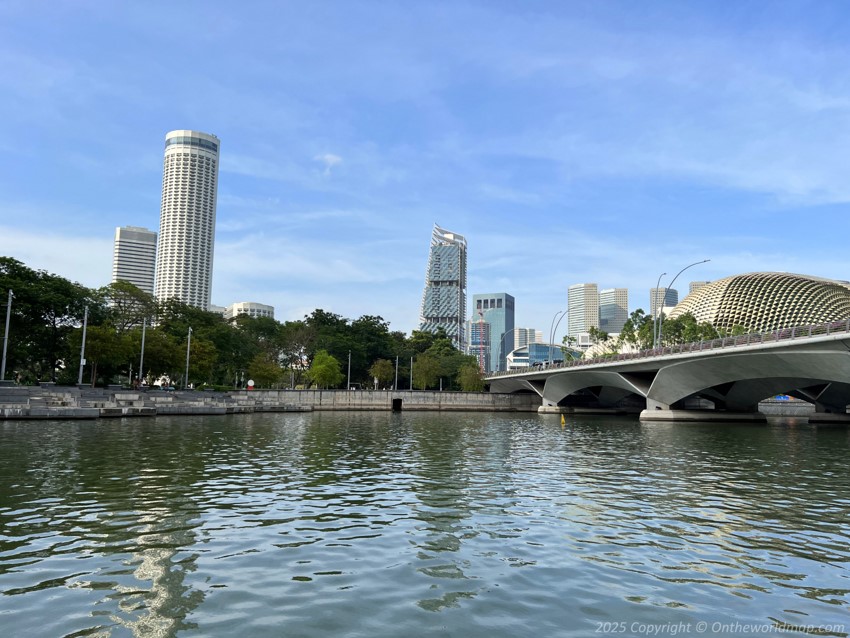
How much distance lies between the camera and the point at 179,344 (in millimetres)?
91375

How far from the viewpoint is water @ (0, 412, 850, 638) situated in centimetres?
825

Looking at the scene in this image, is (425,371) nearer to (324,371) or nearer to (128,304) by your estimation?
(324,371)

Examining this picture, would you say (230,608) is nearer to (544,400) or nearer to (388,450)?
(388,450)

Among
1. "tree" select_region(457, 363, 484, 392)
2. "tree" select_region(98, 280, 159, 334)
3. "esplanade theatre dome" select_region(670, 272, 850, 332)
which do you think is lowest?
"tree" select_region(457, 363, 484, 392)

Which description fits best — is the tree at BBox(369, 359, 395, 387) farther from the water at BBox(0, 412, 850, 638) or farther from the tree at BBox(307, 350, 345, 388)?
the water at BBox(0, 412, 850, 638)

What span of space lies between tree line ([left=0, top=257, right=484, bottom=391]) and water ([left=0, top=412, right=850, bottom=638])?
51.4 meters

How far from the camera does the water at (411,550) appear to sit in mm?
8250

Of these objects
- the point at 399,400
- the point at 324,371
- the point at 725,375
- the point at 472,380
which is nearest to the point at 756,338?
the point at 725,375

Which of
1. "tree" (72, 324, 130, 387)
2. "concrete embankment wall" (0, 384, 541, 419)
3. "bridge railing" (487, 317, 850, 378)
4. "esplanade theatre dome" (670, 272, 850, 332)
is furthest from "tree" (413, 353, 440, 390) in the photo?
"esplanade theatre dome" (670, 272, 850, 332)

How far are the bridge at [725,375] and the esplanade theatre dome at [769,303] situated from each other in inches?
2325

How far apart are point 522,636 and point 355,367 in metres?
127

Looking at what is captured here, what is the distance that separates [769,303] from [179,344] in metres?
140

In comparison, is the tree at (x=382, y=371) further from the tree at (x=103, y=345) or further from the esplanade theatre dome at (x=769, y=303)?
the esplanade theatre dome at (x=769, y=303)

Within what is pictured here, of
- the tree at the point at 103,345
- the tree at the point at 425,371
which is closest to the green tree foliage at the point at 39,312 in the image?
the tree at the point at 103,345
